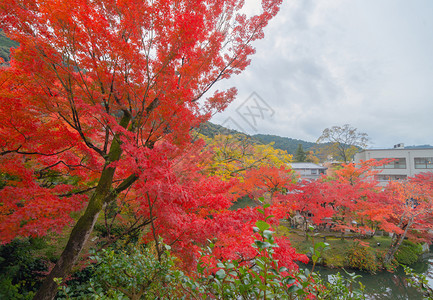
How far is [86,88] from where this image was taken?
134 inches

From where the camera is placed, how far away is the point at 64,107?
11.0ft

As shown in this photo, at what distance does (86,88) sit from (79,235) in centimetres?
247

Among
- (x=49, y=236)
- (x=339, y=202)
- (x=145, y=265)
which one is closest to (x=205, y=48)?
(x=145, y=265)

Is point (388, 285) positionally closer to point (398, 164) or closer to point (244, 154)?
point (244, 154)

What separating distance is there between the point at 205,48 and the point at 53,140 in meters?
3.22

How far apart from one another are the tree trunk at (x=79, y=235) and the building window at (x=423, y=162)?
30.2m

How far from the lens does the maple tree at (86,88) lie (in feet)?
9.37

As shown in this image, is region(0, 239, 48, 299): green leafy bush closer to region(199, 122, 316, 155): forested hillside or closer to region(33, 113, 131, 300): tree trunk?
region(33, 113, 131, 300): tree trunk

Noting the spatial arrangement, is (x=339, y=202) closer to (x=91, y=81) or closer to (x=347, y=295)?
(x=347, y=295)

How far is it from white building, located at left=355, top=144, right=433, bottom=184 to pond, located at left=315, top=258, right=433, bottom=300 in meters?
15.8

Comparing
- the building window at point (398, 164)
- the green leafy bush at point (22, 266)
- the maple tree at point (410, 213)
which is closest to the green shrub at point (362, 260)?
the maple tree at point (410, 213)

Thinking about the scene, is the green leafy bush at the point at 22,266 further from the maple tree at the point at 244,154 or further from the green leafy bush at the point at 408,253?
the green leafy bush at the point at 408,253

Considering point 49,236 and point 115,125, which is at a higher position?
point 115,125

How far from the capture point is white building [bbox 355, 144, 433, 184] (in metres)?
21.6
